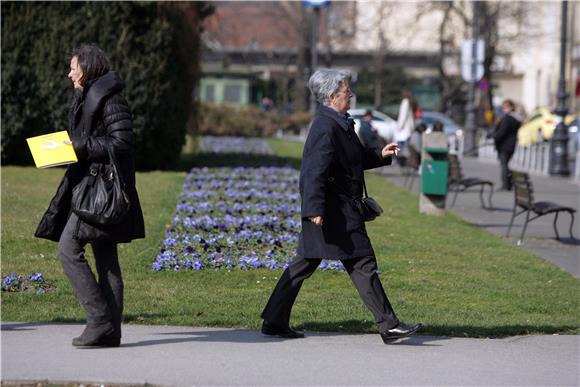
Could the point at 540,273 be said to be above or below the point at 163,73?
below

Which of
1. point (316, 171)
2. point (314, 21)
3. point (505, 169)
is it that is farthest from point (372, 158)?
point (314, 21)

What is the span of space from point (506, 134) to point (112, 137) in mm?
17593

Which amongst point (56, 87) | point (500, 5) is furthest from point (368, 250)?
point (500, 5)

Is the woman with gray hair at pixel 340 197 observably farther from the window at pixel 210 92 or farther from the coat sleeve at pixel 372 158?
the window at pixel 210 92

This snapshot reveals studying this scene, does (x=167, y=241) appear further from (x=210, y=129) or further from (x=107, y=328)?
(x=210, y=129)

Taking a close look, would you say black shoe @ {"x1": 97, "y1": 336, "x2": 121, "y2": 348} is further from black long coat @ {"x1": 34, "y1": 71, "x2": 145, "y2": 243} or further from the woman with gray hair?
the woman with gray hair

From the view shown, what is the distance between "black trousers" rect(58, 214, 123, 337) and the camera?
737 centimetres

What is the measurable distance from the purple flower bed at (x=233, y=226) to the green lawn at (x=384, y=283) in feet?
0.74

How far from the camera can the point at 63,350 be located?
749 cm

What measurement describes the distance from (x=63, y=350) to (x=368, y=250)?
6.73ft

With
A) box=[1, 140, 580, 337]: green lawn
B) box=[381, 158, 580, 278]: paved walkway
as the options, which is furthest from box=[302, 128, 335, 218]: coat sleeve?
box=[381, 158, 580, 278]: paved walkway

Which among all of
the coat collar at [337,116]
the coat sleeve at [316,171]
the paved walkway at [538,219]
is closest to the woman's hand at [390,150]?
the coat collar at [337,116]

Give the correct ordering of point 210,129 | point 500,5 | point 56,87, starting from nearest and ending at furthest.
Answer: point 56,87 < point 210,129 < point 500,5

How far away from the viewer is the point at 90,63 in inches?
289
